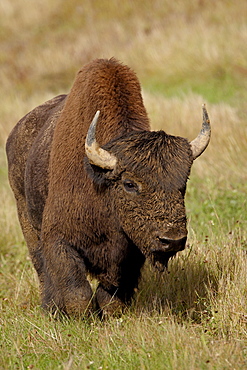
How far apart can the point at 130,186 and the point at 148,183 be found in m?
0.23

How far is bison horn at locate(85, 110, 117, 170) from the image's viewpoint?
5109mm

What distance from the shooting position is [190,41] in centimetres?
2109

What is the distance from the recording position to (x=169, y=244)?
4.74 m

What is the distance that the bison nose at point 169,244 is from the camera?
4699 millimetres

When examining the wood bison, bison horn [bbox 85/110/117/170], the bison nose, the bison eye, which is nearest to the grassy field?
the wood bison

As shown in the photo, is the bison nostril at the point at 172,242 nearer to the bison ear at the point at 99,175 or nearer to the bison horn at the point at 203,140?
the bison ear at the point at 99,175

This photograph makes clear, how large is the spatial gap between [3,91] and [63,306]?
16.4m

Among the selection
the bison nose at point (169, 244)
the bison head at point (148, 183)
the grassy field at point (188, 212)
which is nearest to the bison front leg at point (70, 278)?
the grassy field at point (188, 212)

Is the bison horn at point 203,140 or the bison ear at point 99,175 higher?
the bison horn at point 203,140

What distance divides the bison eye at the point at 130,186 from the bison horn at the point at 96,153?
179 mm

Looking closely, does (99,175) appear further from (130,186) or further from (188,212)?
(188,212)

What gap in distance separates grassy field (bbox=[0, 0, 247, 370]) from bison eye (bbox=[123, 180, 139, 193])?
107 cm

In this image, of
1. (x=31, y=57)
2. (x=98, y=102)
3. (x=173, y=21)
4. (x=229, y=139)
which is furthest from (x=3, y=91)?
(x=98, y=102)

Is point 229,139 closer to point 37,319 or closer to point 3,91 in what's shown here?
point 37,319
